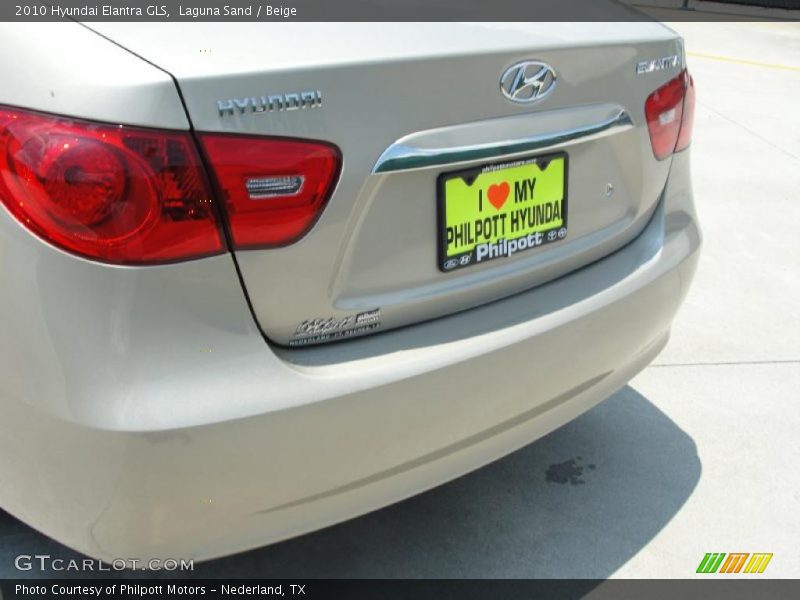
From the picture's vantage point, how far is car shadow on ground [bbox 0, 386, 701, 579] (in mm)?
2309

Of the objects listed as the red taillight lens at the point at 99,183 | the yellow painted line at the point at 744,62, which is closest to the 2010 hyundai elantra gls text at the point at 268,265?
the red taillight lens at the point at 99,183

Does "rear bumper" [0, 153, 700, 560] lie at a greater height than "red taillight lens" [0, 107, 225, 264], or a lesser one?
lesser

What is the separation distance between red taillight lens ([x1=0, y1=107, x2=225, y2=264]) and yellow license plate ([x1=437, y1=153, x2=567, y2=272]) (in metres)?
0.53

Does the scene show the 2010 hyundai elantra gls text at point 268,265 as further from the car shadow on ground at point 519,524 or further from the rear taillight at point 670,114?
the car shadow on ground at point 519,524

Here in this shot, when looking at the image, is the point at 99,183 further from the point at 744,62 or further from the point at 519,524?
the point at 744,62

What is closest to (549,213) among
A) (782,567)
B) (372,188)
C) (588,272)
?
(588,272)

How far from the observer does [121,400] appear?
1500mm
